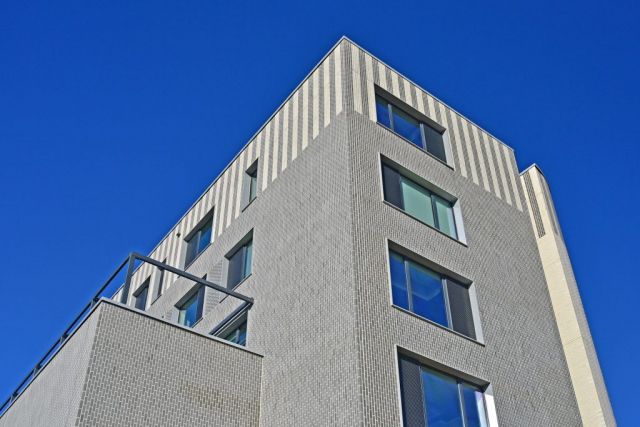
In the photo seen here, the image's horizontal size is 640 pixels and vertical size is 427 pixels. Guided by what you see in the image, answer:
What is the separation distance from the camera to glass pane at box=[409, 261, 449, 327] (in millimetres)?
14227

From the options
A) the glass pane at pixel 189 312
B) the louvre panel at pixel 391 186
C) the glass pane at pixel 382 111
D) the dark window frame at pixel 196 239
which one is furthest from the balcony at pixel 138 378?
the dark window frame at pixel 196 239

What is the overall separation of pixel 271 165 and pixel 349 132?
349cm

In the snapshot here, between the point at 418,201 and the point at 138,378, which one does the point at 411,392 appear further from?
the point at 418,201

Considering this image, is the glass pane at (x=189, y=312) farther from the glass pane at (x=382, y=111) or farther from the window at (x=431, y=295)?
the glass pane at (x=382, y=111)

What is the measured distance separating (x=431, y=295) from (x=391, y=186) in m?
2.77

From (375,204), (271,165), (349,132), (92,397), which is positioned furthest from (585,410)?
(92,397)

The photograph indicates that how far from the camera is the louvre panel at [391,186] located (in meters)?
15.5

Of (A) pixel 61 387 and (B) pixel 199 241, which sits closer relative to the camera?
(A) pixel 61 387

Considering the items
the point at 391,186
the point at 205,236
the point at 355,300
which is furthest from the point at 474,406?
the point at 205,236

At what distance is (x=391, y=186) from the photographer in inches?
625

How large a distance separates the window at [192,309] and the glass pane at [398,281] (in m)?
6.52

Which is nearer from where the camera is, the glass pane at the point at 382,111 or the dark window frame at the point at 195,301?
the glass pane at the point at 382,111

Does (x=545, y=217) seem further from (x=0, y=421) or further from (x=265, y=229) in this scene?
(x=0, y=421)

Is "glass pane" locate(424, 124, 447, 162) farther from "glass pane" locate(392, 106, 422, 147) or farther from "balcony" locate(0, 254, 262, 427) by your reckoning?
"balcony" locate(0, 254, 262, 427)
